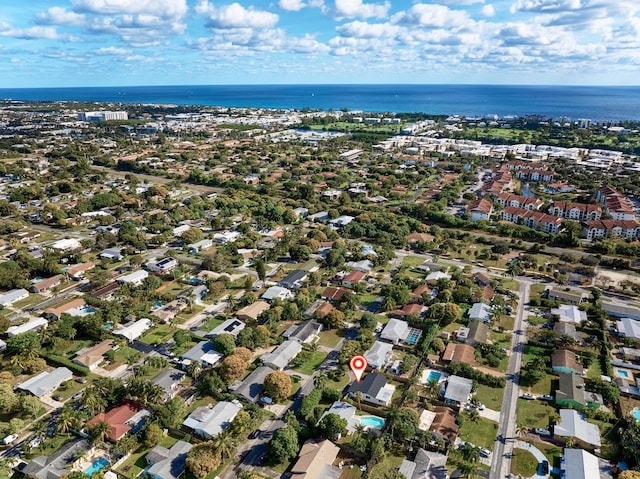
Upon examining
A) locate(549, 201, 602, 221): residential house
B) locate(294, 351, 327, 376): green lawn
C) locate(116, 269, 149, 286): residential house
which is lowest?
locate(294, 351, 327, 376): green lawn

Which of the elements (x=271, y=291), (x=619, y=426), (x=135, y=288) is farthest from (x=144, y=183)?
(x=619, y=426)

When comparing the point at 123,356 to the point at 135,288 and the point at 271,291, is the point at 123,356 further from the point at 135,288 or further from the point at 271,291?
the point at 271,291

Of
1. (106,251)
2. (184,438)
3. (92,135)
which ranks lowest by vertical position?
(184,438)

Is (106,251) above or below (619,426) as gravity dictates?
above

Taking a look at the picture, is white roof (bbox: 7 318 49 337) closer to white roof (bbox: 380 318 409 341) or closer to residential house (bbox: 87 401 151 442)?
residential house (bbox: 87 401 151 442)

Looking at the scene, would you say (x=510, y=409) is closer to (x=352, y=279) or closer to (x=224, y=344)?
(x=224, y=344)

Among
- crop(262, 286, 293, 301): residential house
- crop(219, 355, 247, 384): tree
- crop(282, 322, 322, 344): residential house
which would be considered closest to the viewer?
crop(219, 355, 247, 384): tree

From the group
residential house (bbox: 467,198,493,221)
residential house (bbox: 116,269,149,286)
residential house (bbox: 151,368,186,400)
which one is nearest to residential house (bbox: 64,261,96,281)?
residential house (bbox: 116,269,149,286)
